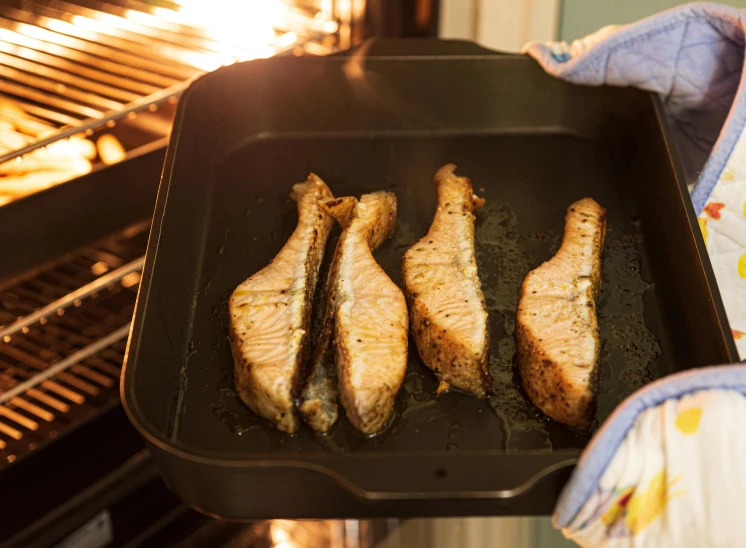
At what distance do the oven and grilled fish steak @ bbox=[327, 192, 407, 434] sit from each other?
0.45 meters

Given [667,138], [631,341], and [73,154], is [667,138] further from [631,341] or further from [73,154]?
[73,154]

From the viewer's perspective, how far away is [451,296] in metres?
1.28

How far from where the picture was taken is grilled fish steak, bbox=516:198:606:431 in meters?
1.12

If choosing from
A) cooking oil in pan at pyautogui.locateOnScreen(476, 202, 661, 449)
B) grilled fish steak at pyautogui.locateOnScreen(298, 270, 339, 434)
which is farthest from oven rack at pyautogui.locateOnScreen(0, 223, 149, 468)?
cooking oil in pan at pyautogui.locateOnScreen(476, 202, 661, 449)

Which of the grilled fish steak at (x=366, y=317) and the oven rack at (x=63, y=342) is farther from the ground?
the grilled fish steak at (x=366, y=317)

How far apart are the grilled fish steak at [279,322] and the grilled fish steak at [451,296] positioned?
7.0 inches

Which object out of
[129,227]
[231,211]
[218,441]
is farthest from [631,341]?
[129,227]

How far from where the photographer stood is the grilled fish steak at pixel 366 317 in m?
1.12

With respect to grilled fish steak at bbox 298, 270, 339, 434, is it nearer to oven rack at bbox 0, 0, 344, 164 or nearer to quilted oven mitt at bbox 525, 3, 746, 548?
quilted oven mitt at bbox 525, 3, 746, 548

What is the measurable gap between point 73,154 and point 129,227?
292 mm

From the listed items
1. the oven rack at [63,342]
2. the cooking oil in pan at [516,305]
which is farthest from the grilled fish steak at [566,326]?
the oven rack at [63,342]

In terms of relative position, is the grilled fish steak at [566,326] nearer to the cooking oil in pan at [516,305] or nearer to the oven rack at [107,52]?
the cooking oil in pan at [516,305]

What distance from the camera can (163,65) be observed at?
1840 millimetres

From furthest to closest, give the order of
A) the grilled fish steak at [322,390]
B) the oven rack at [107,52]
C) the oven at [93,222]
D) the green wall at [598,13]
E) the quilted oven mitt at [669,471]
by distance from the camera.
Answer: the green wall at [598,13], the oven rack at [107,52], the oven at [93,222], the grilled fish steak at [322,390], the quilted oven mitt at [669,471]
